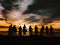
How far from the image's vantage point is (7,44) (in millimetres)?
5586

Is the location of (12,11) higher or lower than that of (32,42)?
higher

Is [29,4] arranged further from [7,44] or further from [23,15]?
[7,44]

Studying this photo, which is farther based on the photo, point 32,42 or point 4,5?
point 4,5

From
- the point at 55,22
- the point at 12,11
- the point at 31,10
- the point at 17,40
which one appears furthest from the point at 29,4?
the point at 17,40

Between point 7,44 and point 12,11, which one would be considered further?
point 12,11

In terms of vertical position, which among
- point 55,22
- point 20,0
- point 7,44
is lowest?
point 7,44

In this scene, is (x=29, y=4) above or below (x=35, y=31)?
above

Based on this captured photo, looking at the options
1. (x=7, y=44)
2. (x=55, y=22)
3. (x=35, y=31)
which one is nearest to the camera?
(x=7, y=44)

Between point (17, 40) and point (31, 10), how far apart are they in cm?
172

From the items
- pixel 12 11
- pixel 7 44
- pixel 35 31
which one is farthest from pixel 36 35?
pixel 12 11

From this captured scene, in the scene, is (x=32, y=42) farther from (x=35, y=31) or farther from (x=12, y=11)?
(x=12, y=11)

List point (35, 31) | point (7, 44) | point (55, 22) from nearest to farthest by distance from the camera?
point (7, 44) < point (35, 31) < point (55, 22)

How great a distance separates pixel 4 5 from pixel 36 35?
6.32 ft

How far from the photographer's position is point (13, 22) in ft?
21.9
